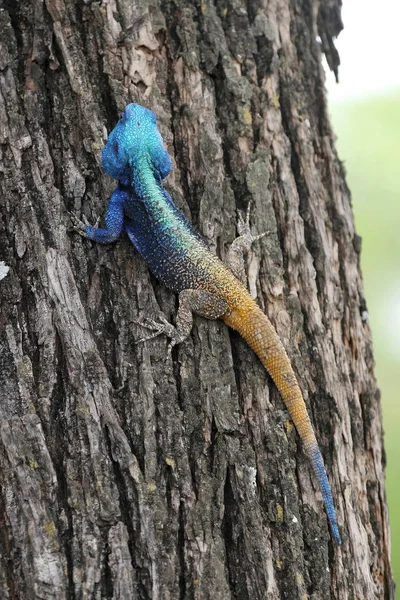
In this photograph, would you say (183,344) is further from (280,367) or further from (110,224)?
(110,224)

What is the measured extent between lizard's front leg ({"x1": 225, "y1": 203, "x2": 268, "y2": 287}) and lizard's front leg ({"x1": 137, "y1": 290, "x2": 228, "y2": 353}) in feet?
0.65

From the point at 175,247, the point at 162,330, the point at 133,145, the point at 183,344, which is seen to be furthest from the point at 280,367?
the point at 133,145

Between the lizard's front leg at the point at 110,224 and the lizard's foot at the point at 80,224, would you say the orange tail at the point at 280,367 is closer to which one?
the lizard's front leg at the point at 110,224

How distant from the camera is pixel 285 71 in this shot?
4258 mm

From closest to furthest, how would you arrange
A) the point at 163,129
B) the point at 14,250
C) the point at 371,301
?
1. the point at 14,250
2. the point at 163,129
3. the point at 371,301

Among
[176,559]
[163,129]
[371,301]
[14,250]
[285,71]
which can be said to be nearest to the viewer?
[176,559]

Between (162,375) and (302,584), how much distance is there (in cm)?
119

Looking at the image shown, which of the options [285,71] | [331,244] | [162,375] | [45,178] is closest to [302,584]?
[162,375]

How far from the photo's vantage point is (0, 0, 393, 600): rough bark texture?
2791mm

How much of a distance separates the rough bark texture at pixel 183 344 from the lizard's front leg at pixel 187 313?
0.17 feet

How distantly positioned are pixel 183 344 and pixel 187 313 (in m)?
0.20

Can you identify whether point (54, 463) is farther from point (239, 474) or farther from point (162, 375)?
point (239, 474)

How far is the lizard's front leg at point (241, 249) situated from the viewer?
364 centimetres

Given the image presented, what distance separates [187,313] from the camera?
343cm
